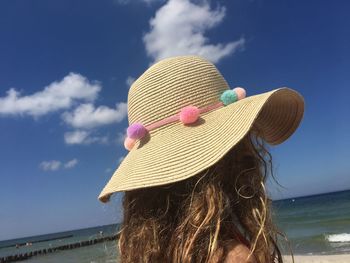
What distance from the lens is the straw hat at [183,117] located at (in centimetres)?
149

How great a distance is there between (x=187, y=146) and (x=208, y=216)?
285mm

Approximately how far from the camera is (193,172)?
1418mm

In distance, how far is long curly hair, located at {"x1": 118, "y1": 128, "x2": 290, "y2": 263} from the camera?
1.34 metres

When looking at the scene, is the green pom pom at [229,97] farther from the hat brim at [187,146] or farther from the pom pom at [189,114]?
the pom pom at [189,114]

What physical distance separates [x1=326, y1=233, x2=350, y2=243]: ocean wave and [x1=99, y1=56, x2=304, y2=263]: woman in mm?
17730

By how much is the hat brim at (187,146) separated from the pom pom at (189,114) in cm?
3

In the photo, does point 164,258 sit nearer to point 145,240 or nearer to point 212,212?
point 145,240

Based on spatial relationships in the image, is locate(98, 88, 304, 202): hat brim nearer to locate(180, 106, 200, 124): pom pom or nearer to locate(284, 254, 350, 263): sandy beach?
locate(180, 106, 200, 124): pom pom

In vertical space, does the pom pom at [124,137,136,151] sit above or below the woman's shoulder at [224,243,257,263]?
above

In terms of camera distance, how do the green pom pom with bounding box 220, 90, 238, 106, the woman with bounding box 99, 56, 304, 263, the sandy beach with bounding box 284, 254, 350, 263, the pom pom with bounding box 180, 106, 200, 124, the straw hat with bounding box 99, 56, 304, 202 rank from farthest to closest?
the sandy beach with bounding box 284, 254, 350, 263 → the green pom pom with bounding box 220, 90, 238, 106 → the pom pom with bounding box 180, 106, 200, 124 → the straw hat with bounding box 99, 56, 304, 202 → the woman with bounding box 99, 56, 304, 263

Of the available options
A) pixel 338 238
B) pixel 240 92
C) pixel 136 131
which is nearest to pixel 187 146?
pixel 136 131

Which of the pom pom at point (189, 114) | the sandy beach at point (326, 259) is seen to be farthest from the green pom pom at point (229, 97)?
the sandy beach at point (326, 259)

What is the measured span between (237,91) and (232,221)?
590 millimetres

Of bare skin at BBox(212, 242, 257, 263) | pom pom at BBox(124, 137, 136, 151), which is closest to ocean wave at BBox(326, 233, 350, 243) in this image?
pom pom at BBox(124, 137, 136, 151)
